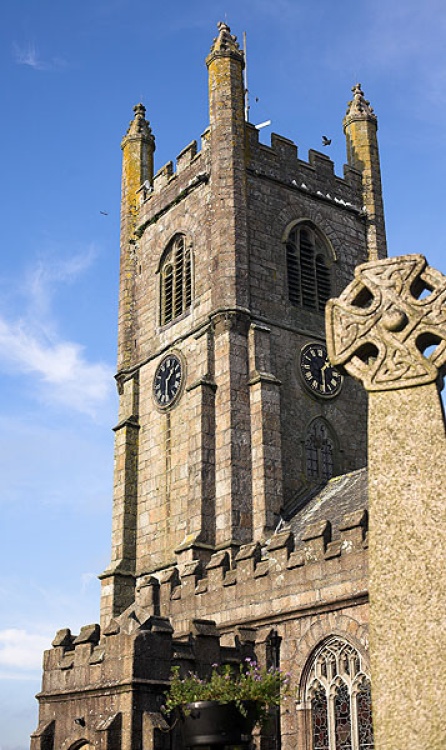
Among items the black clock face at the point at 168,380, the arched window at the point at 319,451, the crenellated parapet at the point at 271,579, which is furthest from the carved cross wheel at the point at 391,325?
the black clock face at the point at 168,380

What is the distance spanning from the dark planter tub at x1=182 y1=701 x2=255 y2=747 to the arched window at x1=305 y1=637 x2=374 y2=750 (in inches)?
211

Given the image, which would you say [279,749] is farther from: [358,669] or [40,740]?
[40,740]

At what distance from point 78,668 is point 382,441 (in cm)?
1003

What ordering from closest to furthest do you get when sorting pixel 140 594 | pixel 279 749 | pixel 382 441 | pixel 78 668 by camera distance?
pixel 382 441, pixel 78 668, pixel 279 749, pixel 140 594

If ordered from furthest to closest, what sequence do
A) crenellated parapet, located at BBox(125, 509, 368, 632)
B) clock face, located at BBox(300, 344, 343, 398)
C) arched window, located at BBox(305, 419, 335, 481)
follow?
clock face, located at BBox(300, 344, 343, 398) < arched window, located at BBox(305, 419, 335, 481) < crenellated parapet, located at BBox(125, 509, 368, 632)

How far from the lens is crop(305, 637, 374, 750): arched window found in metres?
15.2

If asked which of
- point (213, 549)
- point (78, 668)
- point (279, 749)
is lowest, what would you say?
point (279, 749)

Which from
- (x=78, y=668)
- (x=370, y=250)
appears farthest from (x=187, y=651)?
(x=370, y=250)

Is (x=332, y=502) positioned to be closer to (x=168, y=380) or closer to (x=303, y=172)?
(x=168, y=380)

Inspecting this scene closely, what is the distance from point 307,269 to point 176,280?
446cm

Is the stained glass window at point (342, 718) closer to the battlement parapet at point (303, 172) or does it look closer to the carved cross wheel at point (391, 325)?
the carved cross wheel at point (391, 325)

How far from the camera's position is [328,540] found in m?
17.3

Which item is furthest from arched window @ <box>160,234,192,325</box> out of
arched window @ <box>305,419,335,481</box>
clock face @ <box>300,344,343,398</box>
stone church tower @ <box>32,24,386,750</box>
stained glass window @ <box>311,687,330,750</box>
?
stained glass window @ <box>311,687,330,750</box>

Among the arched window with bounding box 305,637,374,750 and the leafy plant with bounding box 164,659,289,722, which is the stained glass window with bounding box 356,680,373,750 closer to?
the arched window with bounding box 305,637,374,750
